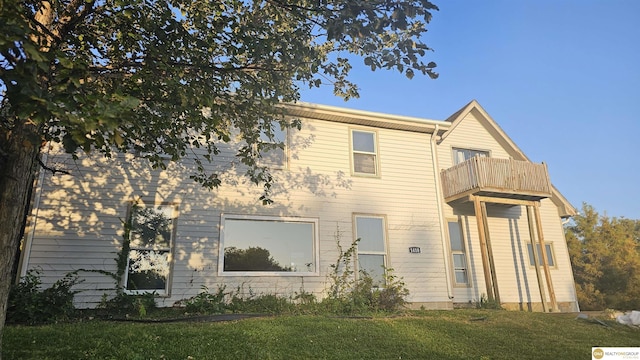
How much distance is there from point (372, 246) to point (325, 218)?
171 centimetres

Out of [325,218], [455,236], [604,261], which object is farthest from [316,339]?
[604,261]

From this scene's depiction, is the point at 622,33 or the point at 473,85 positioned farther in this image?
the point at 473,85

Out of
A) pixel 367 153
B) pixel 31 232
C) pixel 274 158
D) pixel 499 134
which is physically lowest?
pixel 31 232

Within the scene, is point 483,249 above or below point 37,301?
above

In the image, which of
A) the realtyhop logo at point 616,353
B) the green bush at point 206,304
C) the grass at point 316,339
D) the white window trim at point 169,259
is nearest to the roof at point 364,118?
the white window trim at point 169,259

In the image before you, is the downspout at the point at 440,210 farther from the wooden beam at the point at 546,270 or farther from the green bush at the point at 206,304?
the green bush at the point at 206,304

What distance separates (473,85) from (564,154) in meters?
12.0

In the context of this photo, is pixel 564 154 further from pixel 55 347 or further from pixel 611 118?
pixel 55 347

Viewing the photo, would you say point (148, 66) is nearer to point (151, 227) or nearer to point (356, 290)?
point (151, 227)

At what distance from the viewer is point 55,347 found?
17.3ft

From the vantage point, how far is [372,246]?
11922mm

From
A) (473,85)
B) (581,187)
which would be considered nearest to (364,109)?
(473,85)

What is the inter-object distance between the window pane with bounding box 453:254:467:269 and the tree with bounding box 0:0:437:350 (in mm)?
8898

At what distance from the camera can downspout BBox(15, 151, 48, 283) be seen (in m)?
8.67
